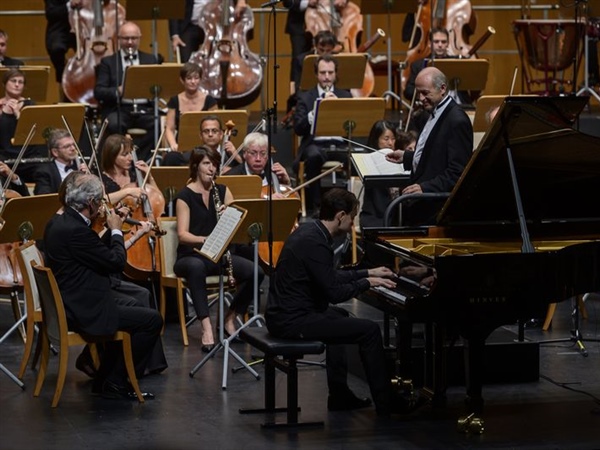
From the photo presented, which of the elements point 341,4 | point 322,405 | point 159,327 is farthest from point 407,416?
point 341,4

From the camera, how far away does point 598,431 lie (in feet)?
17.8

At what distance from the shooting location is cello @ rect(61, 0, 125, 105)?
10070 mm

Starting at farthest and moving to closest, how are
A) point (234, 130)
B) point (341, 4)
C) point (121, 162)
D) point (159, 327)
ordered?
1. point (341, 4)
2. point (234, 130)
3. point (121, 162)
4. point (159, 327)

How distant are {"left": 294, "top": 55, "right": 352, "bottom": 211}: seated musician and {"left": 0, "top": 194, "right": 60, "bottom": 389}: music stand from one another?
287 centimetres

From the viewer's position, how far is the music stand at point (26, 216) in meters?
6.57

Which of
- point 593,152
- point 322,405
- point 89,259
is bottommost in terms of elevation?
point 322,405

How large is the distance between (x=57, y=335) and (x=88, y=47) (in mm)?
4695

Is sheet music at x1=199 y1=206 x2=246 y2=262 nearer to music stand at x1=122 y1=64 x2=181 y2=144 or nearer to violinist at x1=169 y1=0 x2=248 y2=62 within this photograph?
music stand at x1=122 y1=64 x2=181 y2=144

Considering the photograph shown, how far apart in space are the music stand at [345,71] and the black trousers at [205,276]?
276 centimetres

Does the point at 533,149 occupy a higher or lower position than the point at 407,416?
higher

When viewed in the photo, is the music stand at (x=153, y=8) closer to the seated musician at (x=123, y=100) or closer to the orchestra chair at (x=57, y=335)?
the seated musician at (x=123, y=100)

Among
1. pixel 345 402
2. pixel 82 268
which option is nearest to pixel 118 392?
pixel 82 268

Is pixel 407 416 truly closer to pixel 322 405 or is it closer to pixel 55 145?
pixel 322 405

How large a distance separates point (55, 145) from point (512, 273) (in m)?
3.36
